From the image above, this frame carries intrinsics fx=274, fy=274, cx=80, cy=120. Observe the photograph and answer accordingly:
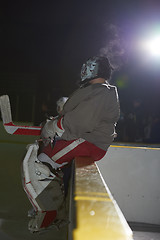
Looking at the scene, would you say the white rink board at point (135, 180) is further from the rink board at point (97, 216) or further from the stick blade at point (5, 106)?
the rink board at point (97, 216)

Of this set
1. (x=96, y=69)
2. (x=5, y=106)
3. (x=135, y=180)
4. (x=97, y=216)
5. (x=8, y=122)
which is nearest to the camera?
(x=97, y=216)

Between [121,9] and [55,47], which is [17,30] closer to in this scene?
[55,47]

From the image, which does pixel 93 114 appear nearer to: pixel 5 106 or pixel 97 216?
pixel 5 106

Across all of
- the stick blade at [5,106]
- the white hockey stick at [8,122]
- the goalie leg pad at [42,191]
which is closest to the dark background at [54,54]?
the white hockey stick at [8,122]

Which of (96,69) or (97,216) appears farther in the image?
(96,69)

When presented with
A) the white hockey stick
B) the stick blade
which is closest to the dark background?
the white hockey stick

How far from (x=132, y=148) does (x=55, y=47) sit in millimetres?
8822

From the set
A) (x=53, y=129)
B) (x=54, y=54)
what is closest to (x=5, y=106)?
(x=53, y=129)

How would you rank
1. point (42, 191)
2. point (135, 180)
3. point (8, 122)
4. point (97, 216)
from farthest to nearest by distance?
1. point (135, 180)
2. point (8, 122)
3. point (42, 191)
4. point (97, 216)

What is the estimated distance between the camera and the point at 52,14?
32.5 feet

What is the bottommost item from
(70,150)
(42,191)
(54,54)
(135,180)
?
(135,180)

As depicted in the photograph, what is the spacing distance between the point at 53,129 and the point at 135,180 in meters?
1.25

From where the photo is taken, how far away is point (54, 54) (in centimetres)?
1070

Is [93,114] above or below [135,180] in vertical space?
above
